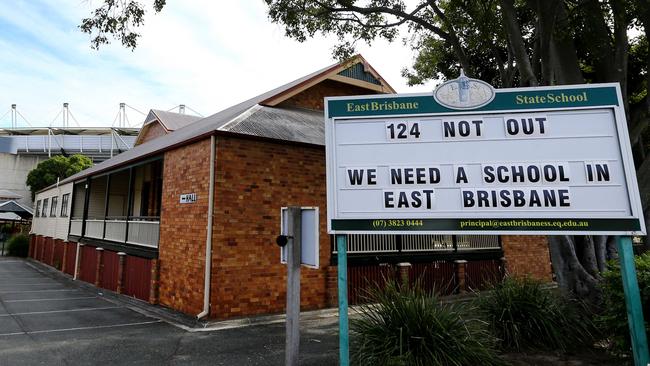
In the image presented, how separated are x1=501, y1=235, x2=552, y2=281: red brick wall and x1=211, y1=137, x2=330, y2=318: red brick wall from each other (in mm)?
7421

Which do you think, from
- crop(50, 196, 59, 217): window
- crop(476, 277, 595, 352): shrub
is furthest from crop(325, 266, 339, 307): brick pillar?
crop(50, 196, 59, 217): window

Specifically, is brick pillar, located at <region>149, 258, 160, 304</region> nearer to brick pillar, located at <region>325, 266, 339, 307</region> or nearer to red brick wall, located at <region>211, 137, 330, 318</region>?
red brick wall, located at <region>211, 137, 330, 318</region>

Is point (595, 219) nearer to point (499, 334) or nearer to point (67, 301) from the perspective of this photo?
point (499, 334)

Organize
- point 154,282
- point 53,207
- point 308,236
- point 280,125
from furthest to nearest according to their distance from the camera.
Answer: point 53,207 < point 280,125 < point 154,282 < point 308,236

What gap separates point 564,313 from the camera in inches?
241

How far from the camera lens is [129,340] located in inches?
284

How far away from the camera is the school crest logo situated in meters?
4.86

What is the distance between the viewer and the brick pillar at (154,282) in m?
10.3

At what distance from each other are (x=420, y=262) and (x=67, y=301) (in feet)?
34.9

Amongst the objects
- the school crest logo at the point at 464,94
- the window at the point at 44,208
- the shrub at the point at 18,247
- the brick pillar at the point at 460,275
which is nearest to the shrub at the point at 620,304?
the school crest logo at the point at 464,94

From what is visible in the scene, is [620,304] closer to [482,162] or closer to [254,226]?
[482,162]

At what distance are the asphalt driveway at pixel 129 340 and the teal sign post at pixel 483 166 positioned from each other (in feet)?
7.62

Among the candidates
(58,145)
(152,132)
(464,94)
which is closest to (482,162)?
(464,94)

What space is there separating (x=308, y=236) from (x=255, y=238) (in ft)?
16.6
